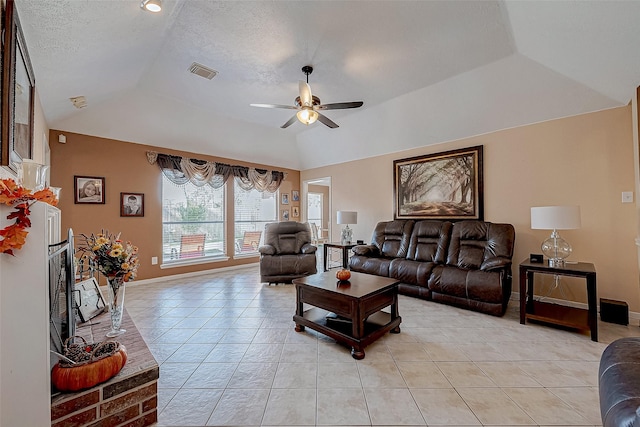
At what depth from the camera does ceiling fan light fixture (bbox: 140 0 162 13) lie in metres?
1.91

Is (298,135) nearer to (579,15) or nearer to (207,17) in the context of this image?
(207,17)

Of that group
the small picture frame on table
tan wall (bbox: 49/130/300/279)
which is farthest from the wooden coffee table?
tan wall (bbox: 49/130/300/279)

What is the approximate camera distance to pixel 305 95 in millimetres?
2779

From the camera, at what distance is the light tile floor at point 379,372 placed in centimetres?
159

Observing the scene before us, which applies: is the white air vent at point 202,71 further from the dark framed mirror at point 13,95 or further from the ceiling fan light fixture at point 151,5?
the dark framed mirror at point 13,95

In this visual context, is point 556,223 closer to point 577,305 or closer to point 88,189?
point 577,305

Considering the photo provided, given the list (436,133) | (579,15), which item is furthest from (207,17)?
(436,133)

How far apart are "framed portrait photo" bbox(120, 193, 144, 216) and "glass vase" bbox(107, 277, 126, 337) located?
3.12m

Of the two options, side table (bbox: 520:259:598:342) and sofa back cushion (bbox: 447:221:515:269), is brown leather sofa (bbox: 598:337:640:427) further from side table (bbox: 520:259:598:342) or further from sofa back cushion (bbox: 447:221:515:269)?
sofa back cushion (bbox: 447:221:515:269)

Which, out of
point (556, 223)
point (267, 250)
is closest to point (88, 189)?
point (267, 250)

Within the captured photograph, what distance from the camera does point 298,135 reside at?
610cm

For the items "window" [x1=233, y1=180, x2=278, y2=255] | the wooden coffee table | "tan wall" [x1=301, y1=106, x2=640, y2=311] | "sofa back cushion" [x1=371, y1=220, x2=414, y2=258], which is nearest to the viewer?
the wooden coffee table

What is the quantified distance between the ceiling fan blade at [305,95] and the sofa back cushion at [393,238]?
2.63 metres

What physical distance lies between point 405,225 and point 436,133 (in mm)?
1619
